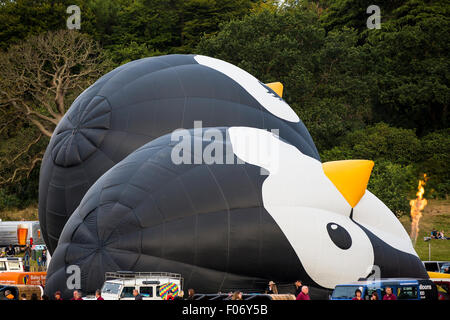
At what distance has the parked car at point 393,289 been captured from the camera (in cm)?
1220

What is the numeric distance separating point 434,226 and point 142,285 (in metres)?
26.9

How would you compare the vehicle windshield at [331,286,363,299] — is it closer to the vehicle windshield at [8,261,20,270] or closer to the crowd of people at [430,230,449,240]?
the vehicle windshield at [8,261,20,270]

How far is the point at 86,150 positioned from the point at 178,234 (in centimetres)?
541

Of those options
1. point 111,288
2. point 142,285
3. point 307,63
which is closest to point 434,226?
point 307,63

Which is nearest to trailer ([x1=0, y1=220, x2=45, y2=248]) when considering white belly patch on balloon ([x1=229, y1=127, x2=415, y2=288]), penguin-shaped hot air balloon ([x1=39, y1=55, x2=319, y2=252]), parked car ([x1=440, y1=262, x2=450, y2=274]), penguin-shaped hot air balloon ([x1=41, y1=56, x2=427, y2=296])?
penguin-shaped hot air balloon ([x1=39, y1=55, x2=319, y2=252])

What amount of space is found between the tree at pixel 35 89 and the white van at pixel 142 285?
3199 cm

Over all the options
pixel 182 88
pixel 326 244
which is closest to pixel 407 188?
pixel 182 88

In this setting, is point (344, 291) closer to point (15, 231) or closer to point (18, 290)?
point (18, 290)

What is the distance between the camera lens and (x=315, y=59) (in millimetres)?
43219

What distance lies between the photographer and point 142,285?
11352 millimetres

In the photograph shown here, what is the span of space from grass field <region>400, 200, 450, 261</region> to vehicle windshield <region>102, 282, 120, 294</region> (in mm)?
22053

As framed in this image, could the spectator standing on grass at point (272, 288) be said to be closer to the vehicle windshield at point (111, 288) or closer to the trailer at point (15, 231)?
the vehicle windshield at point (111, 288)

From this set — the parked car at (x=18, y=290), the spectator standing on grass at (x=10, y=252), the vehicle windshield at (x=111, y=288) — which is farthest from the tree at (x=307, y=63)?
the vehicle windshield at (x=111, y=288)
